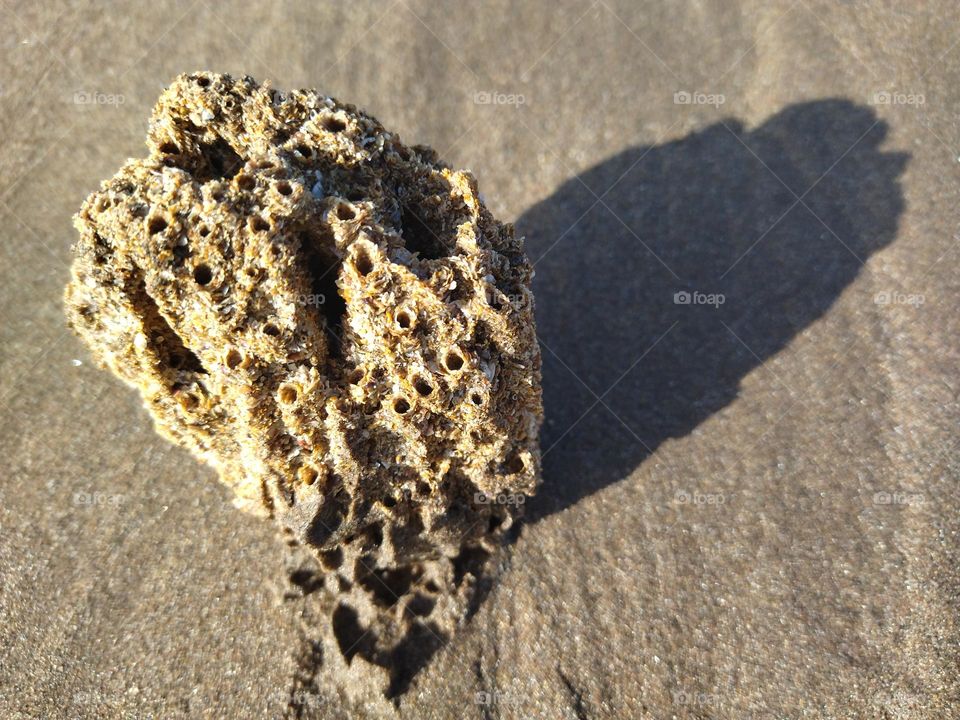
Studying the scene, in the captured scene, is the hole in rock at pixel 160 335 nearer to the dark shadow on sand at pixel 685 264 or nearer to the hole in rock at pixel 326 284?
the hole in rock at pixel 326 284

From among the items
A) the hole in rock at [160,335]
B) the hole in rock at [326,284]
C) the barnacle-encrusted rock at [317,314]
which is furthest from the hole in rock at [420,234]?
the hole in rock at [160,335]

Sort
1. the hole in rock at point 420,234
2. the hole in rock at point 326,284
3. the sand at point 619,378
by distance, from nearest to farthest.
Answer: the hole in rock at point 326,284 → the hole in rock at point 420,234 → the sand at point 619,378

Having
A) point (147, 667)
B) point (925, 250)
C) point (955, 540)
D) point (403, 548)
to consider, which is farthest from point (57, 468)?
point (925, 250)

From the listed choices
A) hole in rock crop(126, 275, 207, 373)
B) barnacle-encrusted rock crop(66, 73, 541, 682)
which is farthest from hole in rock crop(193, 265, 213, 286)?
hole in rock crop(126, 275, 207, 373)

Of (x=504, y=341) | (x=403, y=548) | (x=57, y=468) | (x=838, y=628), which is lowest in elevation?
(x=838, y=628)

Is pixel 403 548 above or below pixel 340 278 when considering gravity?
below

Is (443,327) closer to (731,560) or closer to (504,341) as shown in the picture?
(504,341)
